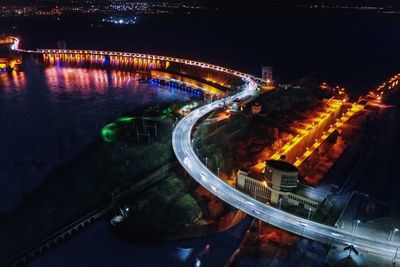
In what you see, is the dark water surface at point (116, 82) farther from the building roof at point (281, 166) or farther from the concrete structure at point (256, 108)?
the concrete structure at point (256, 108)

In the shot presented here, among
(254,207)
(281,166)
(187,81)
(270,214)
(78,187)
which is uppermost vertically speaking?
(187,81)

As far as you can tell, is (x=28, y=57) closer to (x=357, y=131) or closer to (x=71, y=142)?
(x=71, y=142)

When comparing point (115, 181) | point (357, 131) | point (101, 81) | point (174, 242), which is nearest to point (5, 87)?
point (101, 81)

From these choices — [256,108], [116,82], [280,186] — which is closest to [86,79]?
[116,82]

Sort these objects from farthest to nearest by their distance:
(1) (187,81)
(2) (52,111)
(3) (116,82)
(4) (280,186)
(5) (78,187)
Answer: (3) (116,82) → (1) (187,81) → (2) (52,111) → (5) (78,187) → (4) (280,186)

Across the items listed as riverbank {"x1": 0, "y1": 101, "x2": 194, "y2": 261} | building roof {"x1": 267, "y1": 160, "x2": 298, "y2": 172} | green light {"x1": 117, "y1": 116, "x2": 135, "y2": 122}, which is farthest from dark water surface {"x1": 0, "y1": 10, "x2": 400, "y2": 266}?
building roof {"x1": 267, "y1": 160, "x2": 298, "y2": 172}

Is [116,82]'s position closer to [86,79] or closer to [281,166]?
[86,79]

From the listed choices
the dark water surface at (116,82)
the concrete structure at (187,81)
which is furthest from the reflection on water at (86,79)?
the concrete structure at (187,81)
